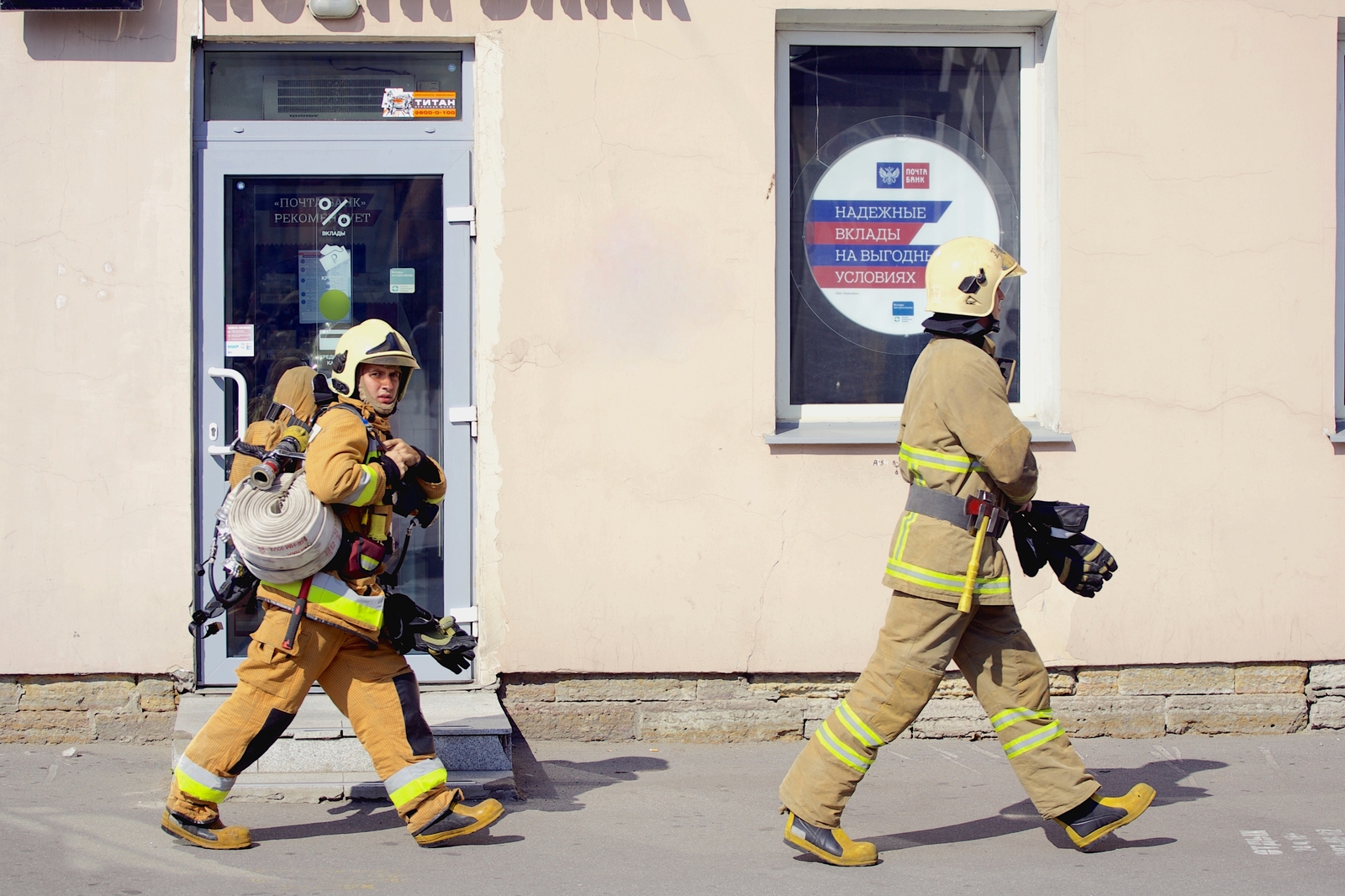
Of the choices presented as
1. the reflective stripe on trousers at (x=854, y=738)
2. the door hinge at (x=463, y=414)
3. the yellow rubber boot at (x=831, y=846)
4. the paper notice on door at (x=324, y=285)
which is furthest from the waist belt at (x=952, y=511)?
the paper notice on door at (x=324, y=285)

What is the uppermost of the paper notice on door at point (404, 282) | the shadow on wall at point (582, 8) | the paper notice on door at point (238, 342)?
the shadow on wall at point (582, 8)

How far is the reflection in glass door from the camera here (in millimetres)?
5699

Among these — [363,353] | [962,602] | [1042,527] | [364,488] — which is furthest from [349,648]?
[1042,527]

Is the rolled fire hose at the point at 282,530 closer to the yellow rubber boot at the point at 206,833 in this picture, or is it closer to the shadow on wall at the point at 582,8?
the yellow rubber boot at the point at 206,833

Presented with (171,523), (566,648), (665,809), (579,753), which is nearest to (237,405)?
(171,523)

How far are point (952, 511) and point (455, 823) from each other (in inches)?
75.0

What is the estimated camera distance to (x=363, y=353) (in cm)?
411

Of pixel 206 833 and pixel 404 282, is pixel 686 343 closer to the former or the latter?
pixel 404 282

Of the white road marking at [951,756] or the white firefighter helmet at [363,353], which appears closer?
the white firefighter helmet at [363,353]

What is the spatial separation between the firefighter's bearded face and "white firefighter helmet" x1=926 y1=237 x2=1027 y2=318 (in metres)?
1.79

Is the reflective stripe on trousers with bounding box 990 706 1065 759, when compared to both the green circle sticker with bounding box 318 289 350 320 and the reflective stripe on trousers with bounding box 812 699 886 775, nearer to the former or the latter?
the reflective stripe on trousers with bounding box 812 699 886 775

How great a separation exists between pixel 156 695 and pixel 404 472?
2.20 meters

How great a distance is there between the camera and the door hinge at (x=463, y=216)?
562 centimetres

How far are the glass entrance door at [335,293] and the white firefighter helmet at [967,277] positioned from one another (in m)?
2.36
